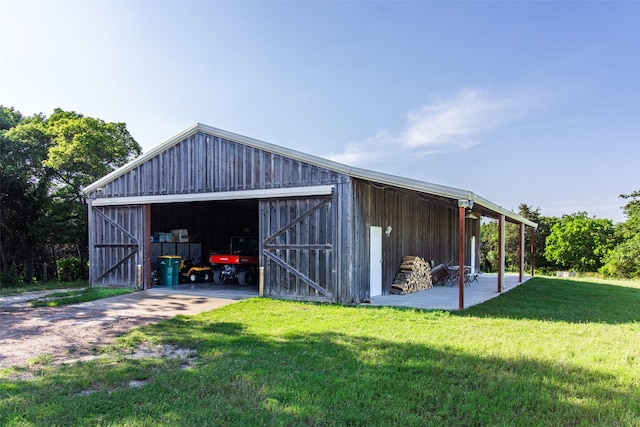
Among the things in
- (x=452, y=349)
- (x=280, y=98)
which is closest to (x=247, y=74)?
(x=280, y=98)

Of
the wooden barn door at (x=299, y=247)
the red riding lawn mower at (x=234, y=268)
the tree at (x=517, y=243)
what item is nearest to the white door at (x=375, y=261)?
the wooden barn door at (x=299, y=247)

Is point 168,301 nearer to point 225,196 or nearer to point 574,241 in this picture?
point 225,196

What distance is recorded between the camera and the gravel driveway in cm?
523

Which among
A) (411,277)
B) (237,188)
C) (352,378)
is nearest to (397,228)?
(411,277)

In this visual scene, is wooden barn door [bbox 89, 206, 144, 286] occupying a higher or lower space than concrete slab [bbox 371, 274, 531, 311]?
higher

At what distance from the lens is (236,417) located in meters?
3.03

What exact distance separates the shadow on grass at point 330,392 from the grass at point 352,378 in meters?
0.01

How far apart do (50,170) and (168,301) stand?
1263cm

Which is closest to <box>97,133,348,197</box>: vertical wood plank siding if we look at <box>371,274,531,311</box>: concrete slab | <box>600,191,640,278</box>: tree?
<box>371,274,531,311</box>: concrete slab

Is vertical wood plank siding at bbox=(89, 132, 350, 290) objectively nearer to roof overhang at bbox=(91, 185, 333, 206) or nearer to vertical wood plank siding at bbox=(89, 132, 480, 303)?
vertical wood plank siding at bbox=(89, 132, 480, 303)

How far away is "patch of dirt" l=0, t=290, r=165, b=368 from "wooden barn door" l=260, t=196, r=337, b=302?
3.10m

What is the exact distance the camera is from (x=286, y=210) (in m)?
9.57

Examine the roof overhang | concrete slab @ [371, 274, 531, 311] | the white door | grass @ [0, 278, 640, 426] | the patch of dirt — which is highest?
the roof overhang

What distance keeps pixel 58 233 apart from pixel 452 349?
17985mm
